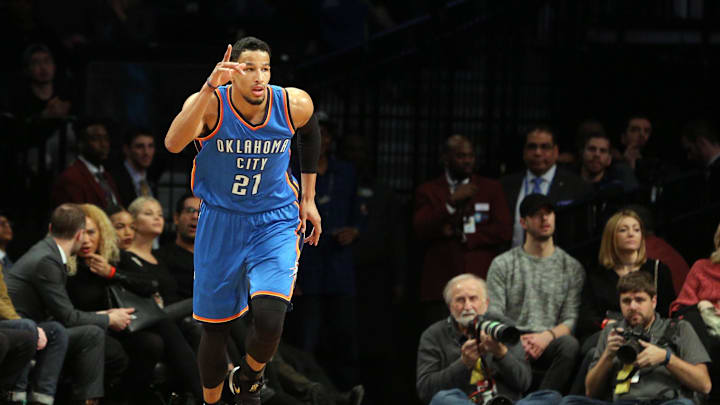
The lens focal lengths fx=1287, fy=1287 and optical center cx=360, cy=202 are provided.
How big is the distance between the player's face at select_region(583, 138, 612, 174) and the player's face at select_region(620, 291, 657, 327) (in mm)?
1853

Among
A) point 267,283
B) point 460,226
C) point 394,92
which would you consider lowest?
point 267,283

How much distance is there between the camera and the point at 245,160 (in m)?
5.96

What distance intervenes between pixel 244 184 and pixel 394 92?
4875 mm

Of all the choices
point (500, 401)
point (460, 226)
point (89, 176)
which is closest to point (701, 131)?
point (460, 226)

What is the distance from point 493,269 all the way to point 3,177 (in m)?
3.73

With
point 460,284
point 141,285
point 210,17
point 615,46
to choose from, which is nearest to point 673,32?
point 615,46

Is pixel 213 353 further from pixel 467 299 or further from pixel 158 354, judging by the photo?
pixel 467 299

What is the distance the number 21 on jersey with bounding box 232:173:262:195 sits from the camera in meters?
6.01

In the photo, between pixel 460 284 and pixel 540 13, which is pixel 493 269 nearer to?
pixel 460 284

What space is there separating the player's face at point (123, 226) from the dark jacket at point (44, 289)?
627 millimetres

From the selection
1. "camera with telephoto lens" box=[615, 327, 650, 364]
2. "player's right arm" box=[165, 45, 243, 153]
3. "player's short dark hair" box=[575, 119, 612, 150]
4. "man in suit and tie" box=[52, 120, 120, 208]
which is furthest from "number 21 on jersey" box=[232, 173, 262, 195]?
"player's short dark hair" box=[575, 119, 612, 150]

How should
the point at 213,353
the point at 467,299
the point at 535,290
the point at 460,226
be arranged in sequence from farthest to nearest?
the point at 460,226 < the point at 535,290 < the point at 467,299 < the point at 213,353

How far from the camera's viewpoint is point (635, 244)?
26.6 ft

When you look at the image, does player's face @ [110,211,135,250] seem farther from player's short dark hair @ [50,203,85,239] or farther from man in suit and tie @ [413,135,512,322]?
man in suit and tie @ [413,135,512,322]
